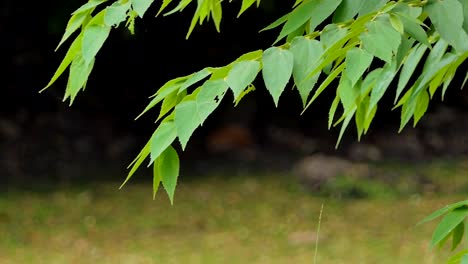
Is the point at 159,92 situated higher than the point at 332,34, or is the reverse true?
the point at 332,34

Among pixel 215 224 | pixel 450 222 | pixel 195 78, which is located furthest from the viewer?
pixel 215 224

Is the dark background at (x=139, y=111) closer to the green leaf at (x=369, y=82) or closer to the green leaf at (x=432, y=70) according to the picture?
the green leaf at (x=432, y=70)

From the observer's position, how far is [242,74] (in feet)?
5.11

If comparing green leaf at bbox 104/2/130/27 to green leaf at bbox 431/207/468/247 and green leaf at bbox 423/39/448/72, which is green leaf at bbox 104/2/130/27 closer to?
green leaf at bbox 423/39/448/72

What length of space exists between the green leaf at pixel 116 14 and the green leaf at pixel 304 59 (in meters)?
0.32

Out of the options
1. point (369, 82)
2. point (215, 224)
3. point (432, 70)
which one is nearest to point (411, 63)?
point (432, 70)

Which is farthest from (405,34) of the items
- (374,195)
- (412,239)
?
(374,195)

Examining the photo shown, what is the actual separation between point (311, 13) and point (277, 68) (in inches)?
8.2

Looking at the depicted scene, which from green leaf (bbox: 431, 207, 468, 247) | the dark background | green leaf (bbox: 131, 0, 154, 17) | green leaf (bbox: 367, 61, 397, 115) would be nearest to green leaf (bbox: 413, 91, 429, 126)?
green leaf (bbox: 431, 207, 468, 247)

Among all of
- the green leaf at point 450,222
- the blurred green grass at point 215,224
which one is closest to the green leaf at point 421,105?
the green leaf at point 450,222

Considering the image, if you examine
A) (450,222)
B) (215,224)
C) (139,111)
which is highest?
(450,222)

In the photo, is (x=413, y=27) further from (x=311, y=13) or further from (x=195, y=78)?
(x=195, y=78)

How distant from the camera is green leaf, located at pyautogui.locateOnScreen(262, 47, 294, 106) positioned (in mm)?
1512

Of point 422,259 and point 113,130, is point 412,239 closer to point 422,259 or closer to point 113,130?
point 422,259
